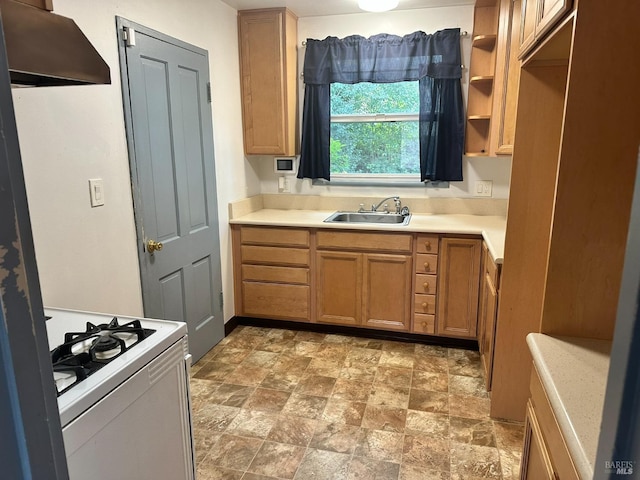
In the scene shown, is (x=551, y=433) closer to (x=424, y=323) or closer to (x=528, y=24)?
(x=528, y=24)

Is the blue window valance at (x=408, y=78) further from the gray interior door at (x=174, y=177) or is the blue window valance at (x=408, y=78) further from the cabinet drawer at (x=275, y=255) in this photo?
the gray interior door at (x=174, y=177)

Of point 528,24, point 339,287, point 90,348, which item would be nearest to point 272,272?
point 339,287

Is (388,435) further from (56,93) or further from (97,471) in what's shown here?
(56,93)

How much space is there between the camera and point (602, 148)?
116cm

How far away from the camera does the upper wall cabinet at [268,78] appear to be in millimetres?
3238

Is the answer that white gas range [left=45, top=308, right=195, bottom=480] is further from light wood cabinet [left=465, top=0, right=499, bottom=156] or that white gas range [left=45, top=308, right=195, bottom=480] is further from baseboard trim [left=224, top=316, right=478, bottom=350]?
light wood cabinet [left=465, top=0, right=499, bottom=156]

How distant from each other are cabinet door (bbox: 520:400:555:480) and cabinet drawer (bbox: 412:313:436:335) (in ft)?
5.61

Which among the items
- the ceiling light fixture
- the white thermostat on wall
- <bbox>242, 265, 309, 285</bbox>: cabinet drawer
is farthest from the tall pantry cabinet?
the white thermostat on wall

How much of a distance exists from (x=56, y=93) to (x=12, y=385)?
1.60 m

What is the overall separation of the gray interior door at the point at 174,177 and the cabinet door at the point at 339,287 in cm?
75

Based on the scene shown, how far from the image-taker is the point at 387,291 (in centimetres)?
315

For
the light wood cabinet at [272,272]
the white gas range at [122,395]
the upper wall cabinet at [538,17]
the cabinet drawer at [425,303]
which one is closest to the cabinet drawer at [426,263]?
the cabinet drawer at [425,303]

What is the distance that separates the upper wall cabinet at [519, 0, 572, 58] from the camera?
4.10ft

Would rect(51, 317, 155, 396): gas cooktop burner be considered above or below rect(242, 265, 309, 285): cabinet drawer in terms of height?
above
